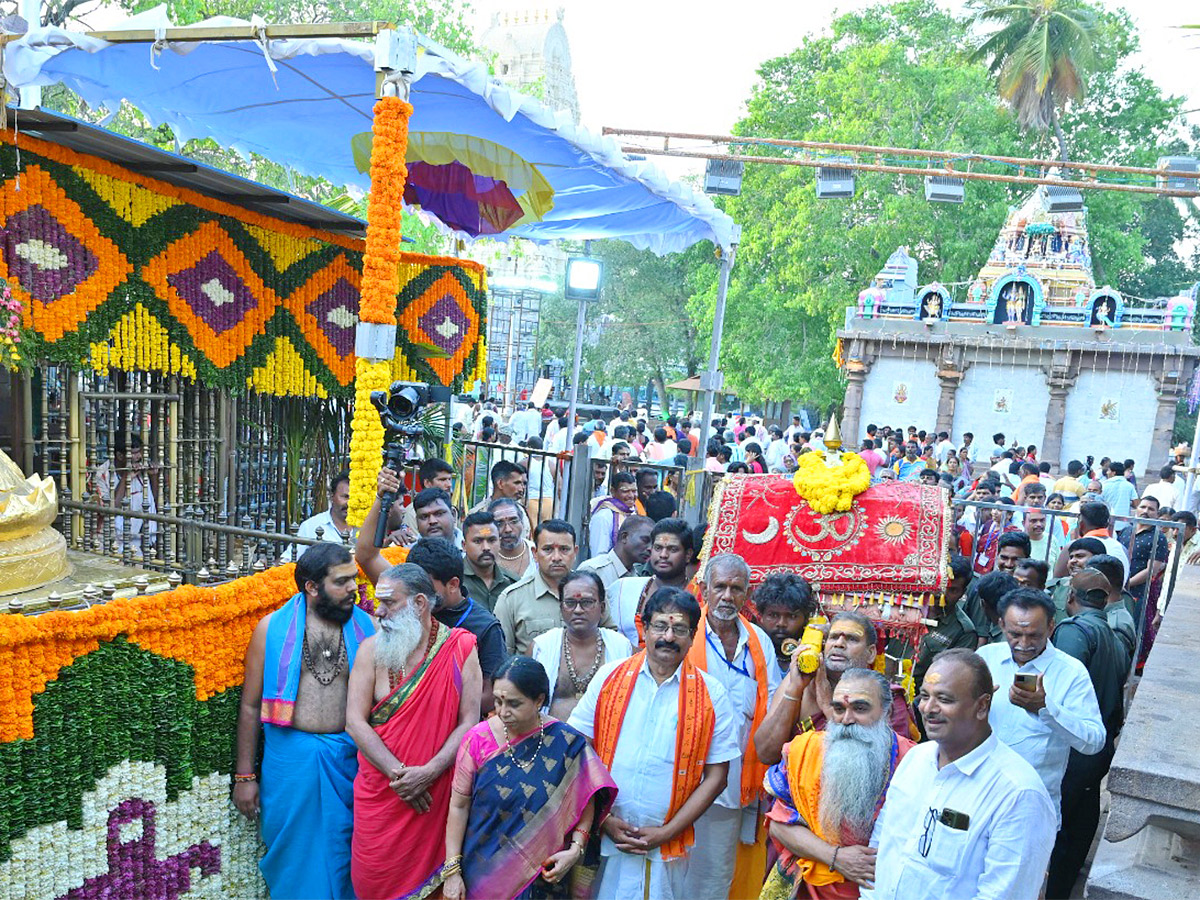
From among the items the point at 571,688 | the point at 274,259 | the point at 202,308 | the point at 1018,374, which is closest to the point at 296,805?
the point at 571,688

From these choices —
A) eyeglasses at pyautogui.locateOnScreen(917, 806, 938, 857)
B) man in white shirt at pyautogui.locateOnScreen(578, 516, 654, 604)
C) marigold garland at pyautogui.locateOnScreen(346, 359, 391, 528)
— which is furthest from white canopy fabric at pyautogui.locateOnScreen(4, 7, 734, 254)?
eyeglasses at pyautogui.locateOnScreen(917, 806, 938, 857)

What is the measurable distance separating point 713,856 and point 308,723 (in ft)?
5.63

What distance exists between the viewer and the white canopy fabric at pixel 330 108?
573 centimetres

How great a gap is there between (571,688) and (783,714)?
3.00 ft

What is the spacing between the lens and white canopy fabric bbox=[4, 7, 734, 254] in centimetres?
573

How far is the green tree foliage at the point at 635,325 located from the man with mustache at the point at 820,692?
2857 cm

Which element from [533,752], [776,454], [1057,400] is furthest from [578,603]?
[1057,400]

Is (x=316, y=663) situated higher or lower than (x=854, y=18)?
lower

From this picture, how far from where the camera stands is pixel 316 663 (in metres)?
4.26

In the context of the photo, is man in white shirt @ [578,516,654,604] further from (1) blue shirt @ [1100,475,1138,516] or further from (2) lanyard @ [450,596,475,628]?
(1) blue shirt @ [1100,475,1138,516]

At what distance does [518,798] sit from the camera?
141 inches

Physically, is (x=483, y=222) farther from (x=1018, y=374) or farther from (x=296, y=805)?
(x=1018, y=374)

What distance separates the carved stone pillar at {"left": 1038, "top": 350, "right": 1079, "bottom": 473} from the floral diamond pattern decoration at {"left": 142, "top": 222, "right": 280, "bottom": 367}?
63.0 ft

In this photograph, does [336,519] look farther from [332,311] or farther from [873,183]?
[873,183]
